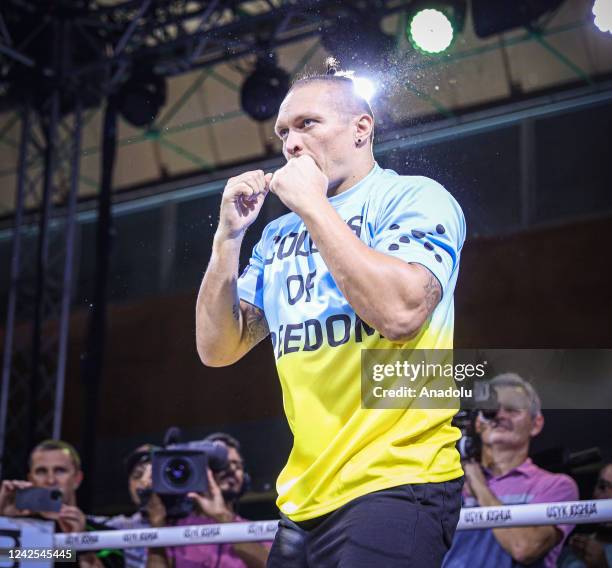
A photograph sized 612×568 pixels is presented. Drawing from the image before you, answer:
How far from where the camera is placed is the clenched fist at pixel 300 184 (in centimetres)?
142

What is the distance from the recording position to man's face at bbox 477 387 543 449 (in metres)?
2.68

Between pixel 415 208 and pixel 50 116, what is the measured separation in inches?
173

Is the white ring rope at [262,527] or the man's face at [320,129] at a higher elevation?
the man's face at [320,129]

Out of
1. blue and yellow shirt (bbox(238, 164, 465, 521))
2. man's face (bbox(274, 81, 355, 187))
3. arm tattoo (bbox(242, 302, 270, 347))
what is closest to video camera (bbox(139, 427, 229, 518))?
arm tattoo (bbox(242, 302, 270, 347))

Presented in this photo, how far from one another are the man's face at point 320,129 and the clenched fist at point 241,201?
3.4 inches

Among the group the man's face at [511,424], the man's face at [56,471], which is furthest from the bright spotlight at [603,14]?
the man's face at [56,471]

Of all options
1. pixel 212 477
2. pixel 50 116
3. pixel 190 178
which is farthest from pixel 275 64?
pixel 50 116

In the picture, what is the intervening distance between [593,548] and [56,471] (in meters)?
2.28

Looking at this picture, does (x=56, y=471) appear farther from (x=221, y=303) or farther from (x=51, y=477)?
(x=221, y=303)

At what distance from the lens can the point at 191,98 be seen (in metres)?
3.07

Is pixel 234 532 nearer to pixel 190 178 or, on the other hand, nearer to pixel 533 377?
pixel 533 377

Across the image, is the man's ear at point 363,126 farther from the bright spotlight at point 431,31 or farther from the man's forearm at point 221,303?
the bright spotlight at point 431,31

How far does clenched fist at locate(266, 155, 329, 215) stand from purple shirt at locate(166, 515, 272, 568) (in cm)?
225

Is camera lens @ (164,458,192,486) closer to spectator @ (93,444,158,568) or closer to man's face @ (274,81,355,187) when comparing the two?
spectator @ (93,444,158,568)
